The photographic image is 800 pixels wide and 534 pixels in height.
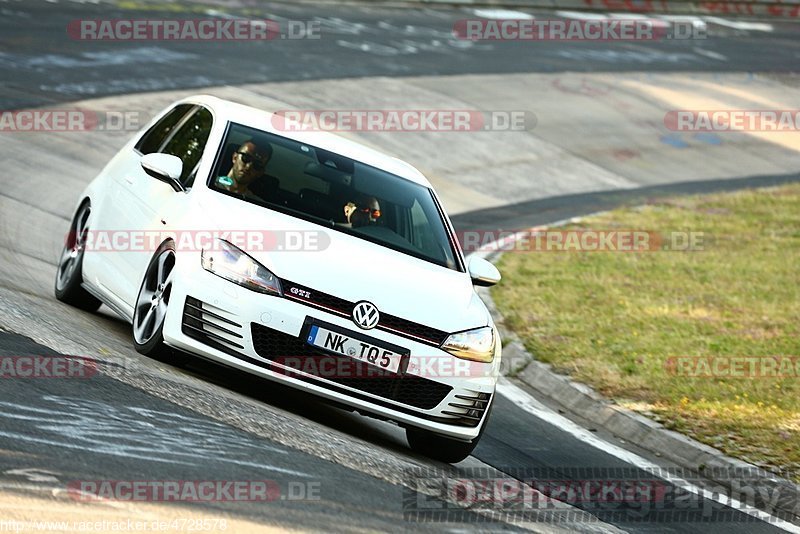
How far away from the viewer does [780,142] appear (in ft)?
90.1

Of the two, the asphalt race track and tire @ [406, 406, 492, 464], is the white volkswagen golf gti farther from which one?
the asphalt race track

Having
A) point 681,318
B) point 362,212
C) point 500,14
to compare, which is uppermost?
point 362,212

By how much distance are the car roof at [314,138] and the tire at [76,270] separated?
50.8 inches

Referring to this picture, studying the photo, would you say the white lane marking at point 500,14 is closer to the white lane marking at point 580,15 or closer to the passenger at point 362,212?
the white lane marking at point 580,15

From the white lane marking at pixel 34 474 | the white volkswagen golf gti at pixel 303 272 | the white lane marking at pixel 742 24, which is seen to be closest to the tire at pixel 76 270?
the white volkswagen golf gti at pixel 303 272

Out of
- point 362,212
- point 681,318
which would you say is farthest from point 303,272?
point 681,318

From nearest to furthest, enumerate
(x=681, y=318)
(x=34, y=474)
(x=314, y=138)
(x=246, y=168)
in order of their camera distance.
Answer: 1. (x=34, y=474)
2. (x=246, y=168)
3. (x=314, y=138)
4. (x=681, y=318)

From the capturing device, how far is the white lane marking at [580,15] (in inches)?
1524

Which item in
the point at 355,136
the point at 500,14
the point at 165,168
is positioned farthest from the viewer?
the point at 500,14

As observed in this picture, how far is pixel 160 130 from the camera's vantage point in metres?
9.61

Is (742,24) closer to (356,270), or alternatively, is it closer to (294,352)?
(356,270)

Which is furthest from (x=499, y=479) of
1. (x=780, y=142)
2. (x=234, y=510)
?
(x=780, y=142)

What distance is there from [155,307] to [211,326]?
2.04ft

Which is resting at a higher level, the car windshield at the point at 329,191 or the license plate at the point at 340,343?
the car windshield at the point at 329,191
